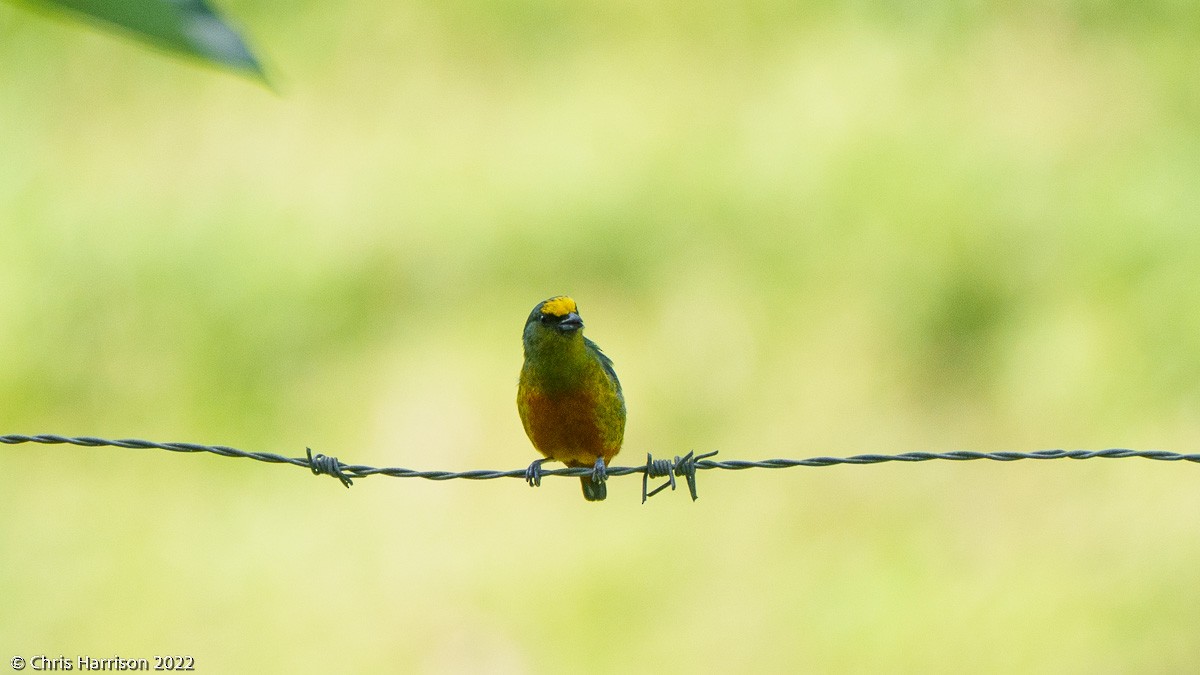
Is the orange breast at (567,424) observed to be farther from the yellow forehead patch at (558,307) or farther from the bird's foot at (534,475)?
the yellow forehead patch at (558,307)

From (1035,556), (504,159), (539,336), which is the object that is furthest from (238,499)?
(1035,556)

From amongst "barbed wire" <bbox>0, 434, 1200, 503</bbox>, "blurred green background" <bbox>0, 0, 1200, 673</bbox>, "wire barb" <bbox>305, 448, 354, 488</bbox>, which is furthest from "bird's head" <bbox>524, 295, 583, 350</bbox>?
"blurred green background" <bbox>0, 0, 1200, 673</bbox>

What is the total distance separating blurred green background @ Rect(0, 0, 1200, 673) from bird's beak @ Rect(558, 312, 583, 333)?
3.63 m

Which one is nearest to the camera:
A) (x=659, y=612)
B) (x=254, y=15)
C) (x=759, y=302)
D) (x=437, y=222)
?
(x=659, y=612)

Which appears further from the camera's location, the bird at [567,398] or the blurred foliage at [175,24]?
the bird at [567,398]

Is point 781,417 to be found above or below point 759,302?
below

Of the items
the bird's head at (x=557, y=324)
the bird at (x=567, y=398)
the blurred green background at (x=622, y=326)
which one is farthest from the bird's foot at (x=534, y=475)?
the blurred green background at (x=622, y=326)

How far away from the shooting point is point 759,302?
10.2 meters

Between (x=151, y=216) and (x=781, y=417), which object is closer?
(x=781, y=417)

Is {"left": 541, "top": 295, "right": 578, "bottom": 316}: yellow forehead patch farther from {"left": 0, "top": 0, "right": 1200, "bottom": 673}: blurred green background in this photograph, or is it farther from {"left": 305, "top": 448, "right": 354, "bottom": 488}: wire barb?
{"left": 0, "top": 0, "right": 1200, "bottom": 673}: blurred green background

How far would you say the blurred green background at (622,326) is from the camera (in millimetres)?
8312

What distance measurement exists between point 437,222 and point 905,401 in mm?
4121

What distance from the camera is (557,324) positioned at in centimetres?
505

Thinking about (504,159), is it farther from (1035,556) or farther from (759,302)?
(1035,556)
